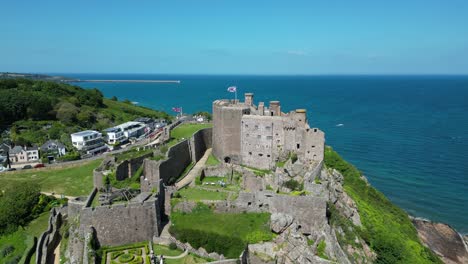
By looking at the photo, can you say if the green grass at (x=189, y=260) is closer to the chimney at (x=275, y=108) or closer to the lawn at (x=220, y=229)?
the lawn at (x=220, y=229)

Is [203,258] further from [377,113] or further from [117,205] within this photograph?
[377,113]

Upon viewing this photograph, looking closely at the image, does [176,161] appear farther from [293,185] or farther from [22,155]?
[22,155]

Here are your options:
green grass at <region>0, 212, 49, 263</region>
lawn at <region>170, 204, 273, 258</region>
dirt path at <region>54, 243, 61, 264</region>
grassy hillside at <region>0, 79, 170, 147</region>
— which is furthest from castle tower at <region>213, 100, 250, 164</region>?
grassy hillside at <region>0, 79, 170, 147</region>

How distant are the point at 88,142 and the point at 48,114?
2290cm

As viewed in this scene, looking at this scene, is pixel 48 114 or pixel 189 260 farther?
pixel 48 114

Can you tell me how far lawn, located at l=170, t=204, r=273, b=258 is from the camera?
102 ft

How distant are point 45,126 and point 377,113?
376 ft

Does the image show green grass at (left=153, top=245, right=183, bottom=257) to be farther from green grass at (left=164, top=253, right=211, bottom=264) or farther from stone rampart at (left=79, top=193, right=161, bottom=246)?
stone rampart at (left=79, top=193, right=161, bottom=246)

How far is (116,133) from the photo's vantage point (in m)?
→ 78.2

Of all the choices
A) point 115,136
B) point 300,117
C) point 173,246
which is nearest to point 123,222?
point 173,246

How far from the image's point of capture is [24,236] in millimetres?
40312

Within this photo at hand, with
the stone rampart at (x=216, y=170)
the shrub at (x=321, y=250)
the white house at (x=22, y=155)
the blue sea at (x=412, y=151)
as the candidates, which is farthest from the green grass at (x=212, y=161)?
the white house at (x=22, y=155)

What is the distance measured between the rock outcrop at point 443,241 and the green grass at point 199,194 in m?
28.9

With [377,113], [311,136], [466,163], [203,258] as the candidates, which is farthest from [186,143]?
[377,113]
